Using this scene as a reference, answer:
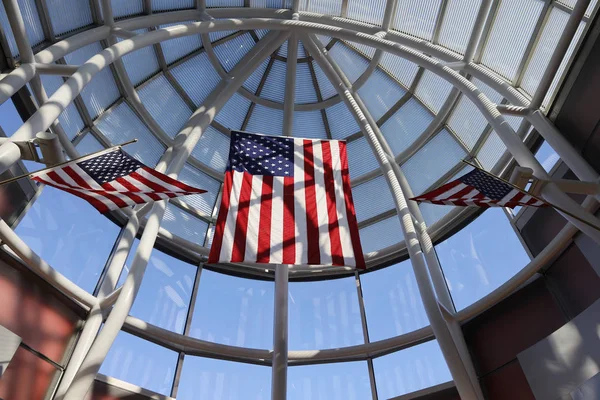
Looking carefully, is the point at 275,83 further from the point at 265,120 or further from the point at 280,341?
the point at 280,341

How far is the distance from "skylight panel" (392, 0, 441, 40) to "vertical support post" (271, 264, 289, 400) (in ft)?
30.9

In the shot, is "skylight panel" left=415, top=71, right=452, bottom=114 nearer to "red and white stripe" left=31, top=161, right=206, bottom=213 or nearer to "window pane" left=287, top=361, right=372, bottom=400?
"window pane" left=287, top=361, right=372, bottom=400

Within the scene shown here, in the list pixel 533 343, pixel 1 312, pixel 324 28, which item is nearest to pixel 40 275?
pixel 1 312

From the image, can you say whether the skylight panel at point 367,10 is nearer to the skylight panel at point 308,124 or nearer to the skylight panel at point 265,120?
the skylight panel at point 308,124

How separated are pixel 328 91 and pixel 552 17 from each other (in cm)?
988

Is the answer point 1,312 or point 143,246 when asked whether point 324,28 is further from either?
point 1,312

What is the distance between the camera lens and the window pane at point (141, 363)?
12547 mm

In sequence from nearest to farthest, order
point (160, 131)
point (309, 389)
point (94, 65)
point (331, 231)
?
point (331, 231) < point (94, 65) < point (309, 389) < point (160, 131)

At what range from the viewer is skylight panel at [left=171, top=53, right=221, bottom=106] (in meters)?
17.4

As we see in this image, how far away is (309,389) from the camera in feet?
46.7

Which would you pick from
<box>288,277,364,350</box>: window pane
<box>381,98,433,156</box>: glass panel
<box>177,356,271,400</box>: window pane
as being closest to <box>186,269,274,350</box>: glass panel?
<box>177,356,271,400</box>: window pane

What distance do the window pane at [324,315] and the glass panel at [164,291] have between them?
3.95 metres

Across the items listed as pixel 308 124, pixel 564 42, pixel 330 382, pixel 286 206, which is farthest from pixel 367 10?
pixel 330 382

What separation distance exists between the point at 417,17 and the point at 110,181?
486 inches
